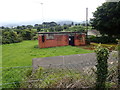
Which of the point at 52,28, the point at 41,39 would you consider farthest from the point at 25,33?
the point at 41,39

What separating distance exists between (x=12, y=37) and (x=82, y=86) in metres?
15.4

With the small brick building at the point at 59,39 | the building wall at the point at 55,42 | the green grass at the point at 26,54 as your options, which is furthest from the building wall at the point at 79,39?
the green grass at the point at 26,54

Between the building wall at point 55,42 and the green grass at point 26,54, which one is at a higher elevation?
the building wall at point 55,42

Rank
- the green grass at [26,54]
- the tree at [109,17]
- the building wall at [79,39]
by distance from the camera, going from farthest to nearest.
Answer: the building wall at [79,39], the tree at [109,17], the green grass at [26,54]

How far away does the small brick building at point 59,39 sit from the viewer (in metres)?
10.7

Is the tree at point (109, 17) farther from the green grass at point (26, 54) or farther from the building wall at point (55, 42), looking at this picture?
the building wall at point (55, 42)

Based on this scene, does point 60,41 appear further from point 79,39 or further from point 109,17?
point 109,17

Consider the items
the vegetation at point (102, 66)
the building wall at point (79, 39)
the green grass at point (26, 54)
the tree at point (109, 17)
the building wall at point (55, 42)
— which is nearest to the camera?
the vegetation at point (102, 66)

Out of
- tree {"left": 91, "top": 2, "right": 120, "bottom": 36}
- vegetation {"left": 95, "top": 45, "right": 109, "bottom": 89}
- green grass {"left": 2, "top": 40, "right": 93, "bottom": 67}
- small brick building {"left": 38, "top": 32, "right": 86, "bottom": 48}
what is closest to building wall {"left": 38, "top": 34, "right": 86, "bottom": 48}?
small brick building {"left": 38, "top": 32, "right": 86, "bottom": 48}

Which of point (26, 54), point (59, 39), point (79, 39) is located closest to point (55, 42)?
point (59, 39)

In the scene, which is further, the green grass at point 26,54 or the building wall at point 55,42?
the building wall at point 55,42

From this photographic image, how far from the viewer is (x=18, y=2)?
2660 millimetres

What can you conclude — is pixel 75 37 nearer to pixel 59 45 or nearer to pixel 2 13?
pixel 59 45

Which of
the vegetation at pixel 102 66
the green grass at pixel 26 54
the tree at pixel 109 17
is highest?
the tree at pixel 109 17
